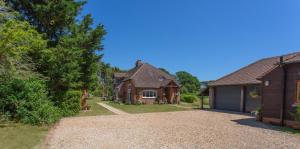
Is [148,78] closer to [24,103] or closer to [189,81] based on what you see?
Result: [24,103]

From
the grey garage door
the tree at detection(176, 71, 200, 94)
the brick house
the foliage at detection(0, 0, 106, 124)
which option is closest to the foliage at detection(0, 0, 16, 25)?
the foliage at detection(0, 0, 106, 124)

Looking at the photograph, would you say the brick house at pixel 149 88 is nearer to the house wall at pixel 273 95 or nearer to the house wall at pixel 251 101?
the house wall at pixel 251 101

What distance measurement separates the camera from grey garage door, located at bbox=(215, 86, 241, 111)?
18306mm

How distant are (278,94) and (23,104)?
1376 cm

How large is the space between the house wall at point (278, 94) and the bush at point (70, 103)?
1231 centimetres

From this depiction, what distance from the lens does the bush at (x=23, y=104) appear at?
32.2 feet

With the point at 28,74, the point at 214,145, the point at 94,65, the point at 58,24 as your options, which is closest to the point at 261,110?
the point at 214,145

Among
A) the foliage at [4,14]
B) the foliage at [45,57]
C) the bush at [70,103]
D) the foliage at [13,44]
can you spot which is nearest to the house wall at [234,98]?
the foliage at [45,57]

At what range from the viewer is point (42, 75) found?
40.4 ft

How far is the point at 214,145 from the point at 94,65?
38.6 ft

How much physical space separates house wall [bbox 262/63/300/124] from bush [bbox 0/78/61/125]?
40.2 feet

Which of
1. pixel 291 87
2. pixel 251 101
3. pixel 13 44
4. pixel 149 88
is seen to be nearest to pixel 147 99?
pixel 149 88

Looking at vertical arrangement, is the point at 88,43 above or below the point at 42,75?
above

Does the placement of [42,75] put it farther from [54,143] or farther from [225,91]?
[225,91]
